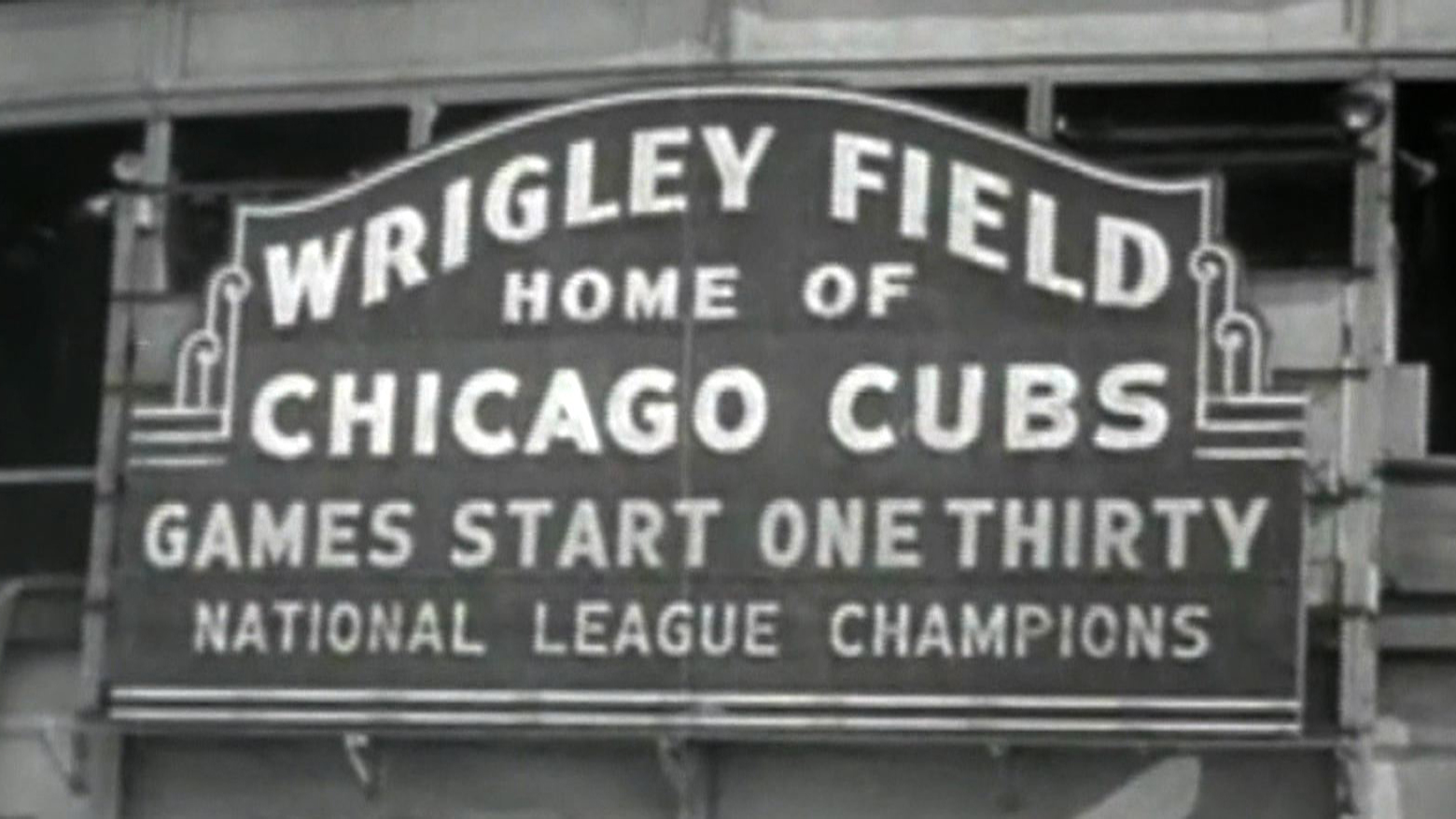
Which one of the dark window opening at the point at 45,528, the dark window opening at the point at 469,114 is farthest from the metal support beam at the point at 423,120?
the dark window opening at the point at 45,528

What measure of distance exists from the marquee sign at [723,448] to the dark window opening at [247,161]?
48cm

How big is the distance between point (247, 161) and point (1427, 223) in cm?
542

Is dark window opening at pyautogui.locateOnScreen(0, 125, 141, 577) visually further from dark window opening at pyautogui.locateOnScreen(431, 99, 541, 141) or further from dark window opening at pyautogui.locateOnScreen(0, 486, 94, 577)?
dark window opening at pyautogui.locateOnScreen(431, 99, 541, 141)

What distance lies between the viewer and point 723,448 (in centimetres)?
1645

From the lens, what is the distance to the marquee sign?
52.3 ft

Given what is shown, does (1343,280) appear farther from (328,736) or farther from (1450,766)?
(328,736)

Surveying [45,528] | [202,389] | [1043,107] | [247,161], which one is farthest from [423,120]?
[1043,107]

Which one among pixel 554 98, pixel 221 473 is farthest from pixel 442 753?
pixel 554 98

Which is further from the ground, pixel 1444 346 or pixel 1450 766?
pixel 1444 346

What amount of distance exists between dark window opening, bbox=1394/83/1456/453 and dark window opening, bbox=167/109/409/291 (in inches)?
178

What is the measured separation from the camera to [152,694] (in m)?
17.1

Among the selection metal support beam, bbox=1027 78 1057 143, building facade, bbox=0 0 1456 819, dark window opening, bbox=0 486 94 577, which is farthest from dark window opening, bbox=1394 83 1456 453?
dark window opening, bbox=0 486 94 577

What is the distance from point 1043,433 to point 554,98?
9.21ft

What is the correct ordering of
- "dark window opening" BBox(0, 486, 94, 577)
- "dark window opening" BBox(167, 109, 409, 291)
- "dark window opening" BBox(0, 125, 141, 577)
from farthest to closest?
"dark window opening" BBox(0, 125, 141, 577)
"dark window opening" BBox(0, 486, 94, 577)
"dark window opening" BBox(167, 109, 409, 291)
